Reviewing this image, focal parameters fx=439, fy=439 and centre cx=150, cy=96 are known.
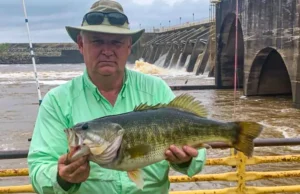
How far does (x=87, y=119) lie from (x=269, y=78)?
27.3m

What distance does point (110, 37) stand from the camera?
258 centimetres

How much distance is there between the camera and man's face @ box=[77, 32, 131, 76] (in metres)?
2.57

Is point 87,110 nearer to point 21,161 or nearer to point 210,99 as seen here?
point 21,161

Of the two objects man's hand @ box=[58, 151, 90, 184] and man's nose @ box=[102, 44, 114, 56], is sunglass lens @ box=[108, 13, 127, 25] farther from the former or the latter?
man's hand @ box=[58, 151, 90, 184]

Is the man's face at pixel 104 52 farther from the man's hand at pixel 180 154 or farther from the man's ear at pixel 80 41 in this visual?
the man's hand at pixel 180 154

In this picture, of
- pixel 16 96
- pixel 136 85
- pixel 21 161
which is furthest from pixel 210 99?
pixel 136 85

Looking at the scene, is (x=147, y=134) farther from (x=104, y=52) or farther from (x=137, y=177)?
(x=104, y=52)

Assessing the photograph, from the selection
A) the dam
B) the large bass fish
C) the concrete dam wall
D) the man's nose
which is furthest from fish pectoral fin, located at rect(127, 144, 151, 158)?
the concrete dam wall

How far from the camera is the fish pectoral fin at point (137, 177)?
91.7 inches

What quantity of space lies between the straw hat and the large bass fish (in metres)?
0.47

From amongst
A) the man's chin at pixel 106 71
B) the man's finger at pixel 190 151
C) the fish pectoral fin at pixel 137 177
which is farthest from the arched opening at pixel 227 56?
the fish pectoral fin at pixel 137 177

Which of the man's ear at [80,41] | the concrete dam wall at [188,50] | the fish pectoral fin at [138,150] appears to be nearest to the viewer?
the fish pectoral fin at [138,150]

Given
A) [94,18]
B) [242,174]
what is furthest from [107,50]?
[242,174]

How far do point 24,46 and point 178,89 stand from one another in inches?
3696
